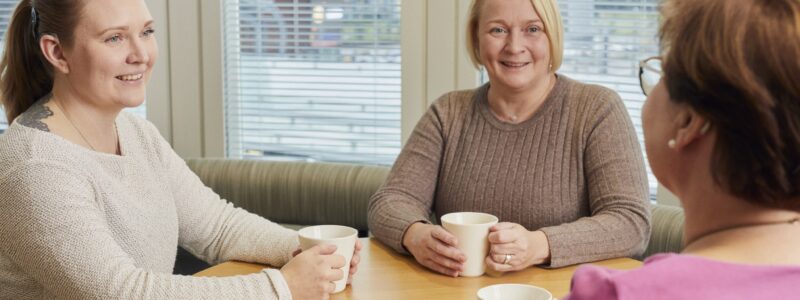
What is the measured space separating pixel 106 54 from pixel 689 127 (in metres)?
1.30

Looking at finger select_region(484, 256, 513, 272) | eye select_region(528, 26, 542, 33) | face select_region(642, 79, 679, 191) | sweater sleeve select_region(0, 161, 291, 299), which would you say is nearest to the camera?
face select_region(642, 79, 679, 191)

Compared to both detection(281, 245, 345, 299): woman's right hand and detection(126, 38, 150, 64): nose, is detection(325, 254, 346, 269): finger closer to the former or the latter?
detection(281, 245, 345, 299): woman's right hand

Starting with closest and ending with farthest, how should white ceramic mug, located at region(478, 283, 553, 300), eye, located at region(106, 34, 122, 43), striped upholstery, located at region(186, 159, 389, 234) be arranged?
white ceramic mug, located at region(478, 283, 553, 300) < eye, located at region(106, 34, 122, 43) < striped upholstery, located at region(186, 159, 389, 234)

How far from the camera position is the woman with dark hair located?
918mm

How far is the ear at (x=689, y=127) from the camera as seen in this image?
3.22ft

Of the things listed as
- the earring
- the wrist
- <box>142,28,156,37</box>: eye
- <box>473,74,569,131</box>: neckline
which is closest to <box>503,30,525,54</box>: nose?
<box>473,74,569,131</box>: neckline

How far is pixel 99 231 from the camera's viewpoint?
171 centimetres

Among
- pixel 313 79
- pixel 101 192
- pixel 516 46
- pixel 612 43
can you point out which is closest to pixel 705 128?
pixel 101 192

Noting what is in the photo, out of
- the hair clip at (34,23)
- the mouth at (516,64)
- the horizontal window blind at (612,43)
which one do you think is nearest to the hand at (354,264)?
the mouth at (516,64)

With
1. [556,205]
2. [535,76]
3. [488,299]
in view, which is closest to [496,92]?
[535,76]

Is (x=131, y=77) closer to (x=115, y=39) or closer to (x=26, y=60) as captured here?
(x=115, y=39)

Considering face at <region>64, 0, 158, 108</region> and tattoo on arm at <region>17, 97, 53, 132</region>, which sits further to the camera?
face at <region>64, 0, 158, 108</region>

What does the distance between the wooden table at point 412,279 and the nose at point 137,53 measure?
1.46ft

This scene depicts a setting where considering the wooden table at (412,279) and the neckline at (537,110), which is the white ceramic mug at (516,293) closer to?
the wooden table at (412,279)
